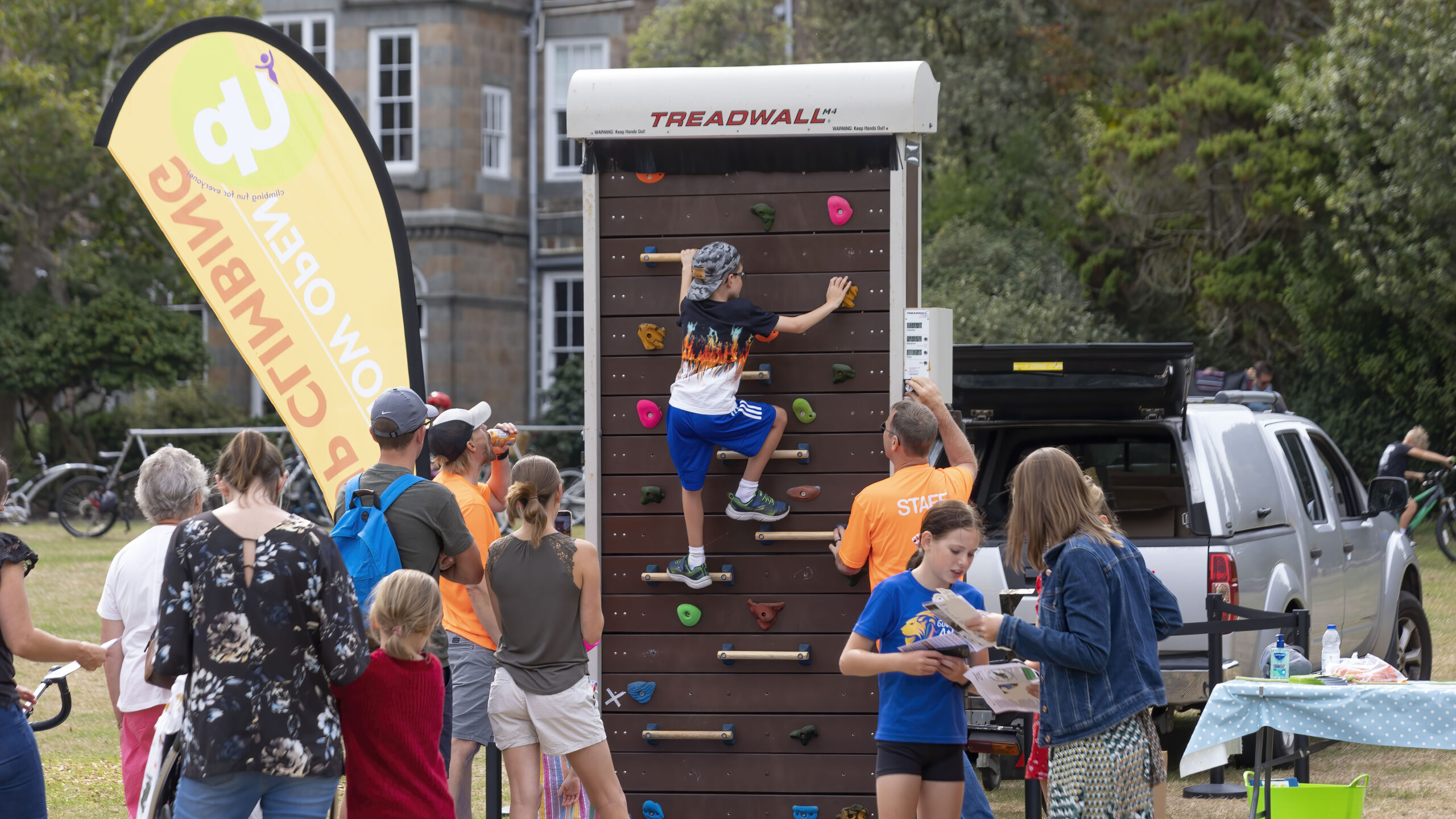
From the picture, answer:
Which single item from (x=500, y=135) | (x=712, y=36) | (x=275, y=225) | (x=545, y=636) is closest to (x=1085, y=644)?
(x=545, y=636)

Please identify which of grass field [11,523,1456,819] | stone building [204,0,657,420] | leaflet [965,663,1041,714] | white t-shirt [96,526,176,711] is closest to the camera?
leaflet [965,663,1041,714]

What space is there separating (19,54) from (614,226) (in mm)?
20096

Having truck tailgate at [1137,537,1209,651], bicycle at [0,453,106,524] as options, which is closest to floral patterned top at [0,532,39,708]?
truck tailgate at [1137,537,1209,651]

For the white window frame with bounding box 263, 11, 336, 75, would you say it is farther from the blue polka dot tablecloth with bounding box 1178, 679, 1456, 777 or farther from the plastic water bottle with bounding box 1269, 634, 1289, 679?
the blue polka dot tablecloth with bounding box 1178, 679, 1456, 777

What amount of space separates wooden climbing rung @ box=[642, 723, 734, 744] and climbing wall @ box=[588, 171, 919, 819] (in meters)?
0.02

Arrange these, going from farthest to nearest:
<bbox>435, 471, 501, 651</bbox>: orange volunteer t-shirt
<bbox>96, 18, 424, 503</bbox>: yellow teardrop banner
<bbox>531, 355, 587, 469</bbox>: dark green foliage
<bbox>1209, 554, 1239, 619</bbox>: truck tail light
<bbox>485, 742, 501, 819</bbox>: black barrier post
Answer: <bbox>531, 355, 587, 469</bbox>: dark green foliage, <bbox>96, 18, 424, 503</bbox>: yellow teardrop banner, <bbox>1209, 554, 1239, 619</bbox>: truck tail light, <bbox>485, 742, 501, 819</bbox>: black barrier post, <bbox>435, 471, 501, 651</bbox>: orange volunteer t-shirt

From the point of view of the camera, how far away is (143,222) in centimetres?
2480

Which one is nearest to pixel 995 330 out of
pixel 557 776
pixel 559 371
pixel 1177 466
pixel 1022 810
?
pixel 559 371

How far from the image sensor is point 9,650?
4691mm

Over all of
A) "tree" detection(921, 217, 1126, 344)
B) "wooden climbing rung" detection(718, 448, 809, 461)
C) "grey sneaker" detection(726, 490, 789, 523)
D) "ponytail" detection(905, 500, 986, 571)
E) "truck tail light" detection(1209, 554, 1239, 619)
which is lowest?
"truck tail light" detection(1209, 554, 1239, 619)

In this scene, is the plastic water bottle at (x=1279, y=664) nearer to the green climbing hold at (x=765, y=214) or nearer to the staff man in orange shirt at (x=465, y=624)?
the green climbing hold at (x=765, y=214)

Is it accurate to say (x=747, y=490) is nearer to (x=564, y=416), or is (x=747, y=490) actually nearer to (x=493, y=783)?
(x=493, y=783)

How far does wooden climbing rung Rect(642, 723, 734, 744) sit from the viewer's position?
272 inches

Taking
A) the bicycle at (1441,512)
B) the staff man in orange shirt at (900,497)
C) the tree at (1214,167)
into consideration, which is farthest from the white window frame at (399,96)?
the staff man in orange shirt at (900,497)
